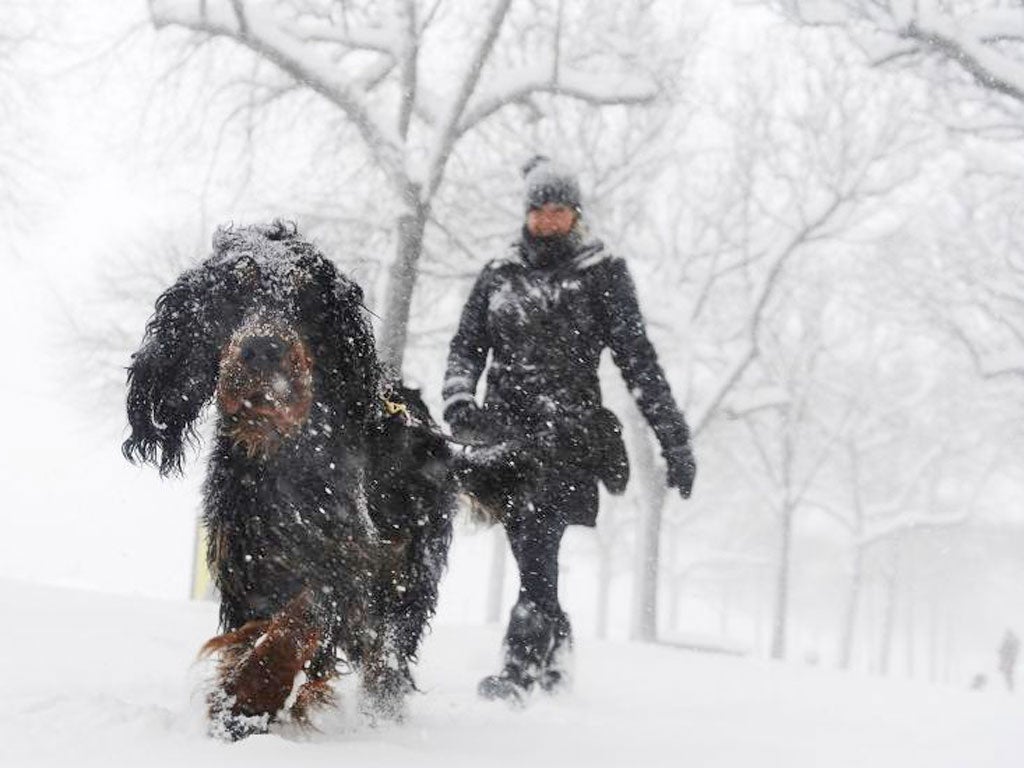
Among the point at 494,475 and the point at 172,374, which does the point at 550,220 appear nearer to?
the point at 494,475

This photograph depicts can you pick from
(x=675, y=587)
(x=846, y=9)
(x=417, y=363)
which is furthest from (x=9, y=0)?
(x=675, y=587)

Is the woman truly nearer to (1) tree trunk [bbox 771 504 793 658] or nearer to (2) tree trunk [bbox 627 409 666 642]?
(2) tree trunk [bbox 627 409 666 642]

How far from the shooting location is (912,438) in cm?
2462

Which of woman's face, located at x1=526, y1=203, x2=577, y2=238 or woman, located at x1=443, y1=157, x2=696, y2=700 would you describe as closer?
woman, located at x1=443, y1=157, x2=696, y2=700

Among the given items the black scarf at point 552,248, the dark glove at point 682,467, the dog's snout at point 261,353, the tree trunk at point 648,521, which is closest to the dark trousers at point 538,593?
the dark glove at point 682,467

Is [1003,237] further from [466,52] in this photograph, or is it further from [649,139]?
[466,52]

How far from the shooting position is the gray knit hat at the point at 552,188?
356cm

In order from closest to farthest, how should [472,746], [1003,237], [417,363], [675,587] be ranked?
[472,746] → [1003,237] → [417,363] → [675,587]

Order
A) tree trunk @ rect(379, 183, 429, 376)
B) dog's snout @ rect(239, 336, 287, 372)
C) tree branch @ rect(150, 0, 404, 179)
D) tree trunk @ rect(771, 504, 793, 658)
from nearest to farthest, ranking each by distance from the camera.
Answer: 1. dog's snout @ rect(239, 336, 287, 372)
2. tree branch @ rect(150, 0, 404, 179)
3. tree trunk @ rect(379, 183, 429, 376)
4. tree trunk @ rect(771, 504, 793, 658)

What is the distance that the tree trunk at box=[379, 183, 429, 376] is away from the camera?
7.83m

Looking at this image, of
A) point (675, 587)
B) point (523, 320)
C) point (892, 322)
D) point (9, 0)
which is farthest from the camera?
point (675, 587)

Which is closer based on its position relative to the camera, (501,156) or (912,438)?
(501,156)

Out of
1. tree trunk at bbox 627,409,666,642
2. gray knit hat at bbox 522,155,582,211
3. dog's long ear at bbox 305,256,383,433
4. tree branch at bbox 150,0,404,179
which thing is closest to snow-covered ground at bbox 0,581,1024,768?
dog's long ear at bbox 305,256,383,433

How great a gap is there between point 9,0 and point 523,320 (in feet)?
37.1
